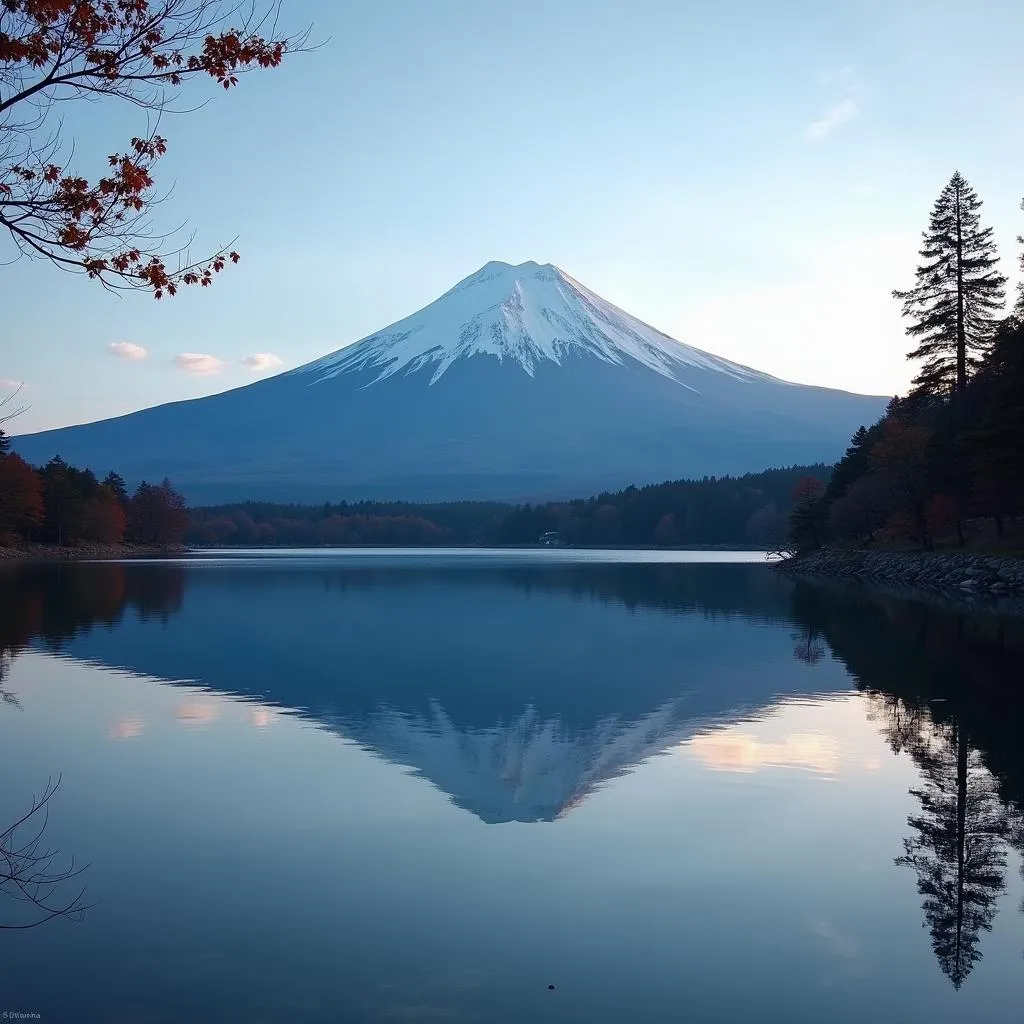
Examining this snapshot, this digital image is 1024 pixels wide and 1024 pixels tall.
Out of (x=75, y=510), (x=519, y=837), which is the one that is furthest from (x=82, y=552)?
(x=519, y=837)

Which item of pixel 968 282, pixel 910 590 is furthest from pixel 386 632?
pixel 968 282

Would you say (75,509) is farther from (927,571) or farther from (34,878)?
(34,878)

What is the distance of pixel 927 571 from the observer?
43875 mm

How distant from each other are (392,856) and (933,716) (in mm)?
8714

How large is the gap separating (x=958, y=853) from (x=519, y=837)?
3.46 m

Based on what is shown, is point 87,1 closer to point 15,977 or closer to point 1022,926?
point 15,977

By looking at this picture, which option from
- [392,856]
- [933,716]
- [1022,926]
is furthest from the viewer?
[933,716]

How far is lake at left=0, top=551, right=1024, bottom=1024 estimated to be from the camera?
19.5 feet

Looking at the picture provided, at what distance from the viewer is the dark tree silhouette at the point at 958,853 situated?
22.0 ft

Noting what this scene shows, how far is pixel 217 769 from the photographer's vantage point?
11273mm

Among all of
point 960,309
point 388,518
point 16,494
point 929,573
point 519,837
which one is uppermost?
point 960,309

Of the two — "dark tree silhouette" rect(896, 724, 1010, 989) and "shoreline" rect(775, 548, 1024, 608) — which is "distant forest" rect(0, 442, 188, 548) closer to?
"shoreline" rect(775, 548, 1024, 608)

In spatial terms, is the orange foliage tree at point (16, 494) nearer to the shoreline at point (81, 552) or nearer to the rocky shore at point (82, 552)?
the rocky shore at point (82, 552)

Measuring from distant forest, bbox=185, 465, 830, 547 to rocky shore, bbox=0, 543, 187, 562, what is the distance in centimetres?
2818
